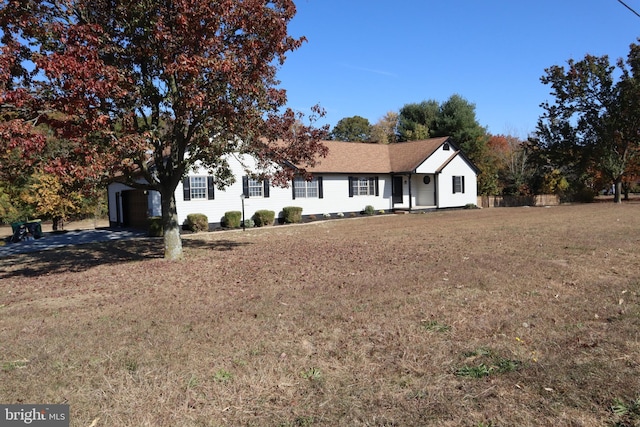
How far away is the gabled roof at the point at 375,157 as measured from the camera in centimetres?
2839

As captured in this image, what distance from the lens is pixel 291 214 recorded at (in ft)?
79.7

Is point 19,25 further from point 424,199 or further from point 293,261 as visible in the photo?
point 424,199

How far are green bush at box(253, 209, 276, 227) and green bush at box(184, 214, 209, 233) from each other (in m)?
2.88

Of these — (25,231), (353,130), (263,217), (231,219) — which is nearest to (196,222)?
(231,219)

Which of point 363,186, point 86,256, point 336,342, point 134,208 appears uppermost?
point 363,186

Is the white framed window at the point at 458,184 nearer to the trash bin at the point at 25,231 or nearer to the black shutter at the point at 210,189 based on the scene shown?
the black shutter at the point at 210,189

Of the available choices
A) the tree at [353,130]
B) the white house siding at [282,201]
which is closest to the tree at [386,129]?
the tree at [353,130]

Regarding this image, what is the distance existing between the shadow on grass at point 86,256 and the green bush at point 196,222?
2.78m

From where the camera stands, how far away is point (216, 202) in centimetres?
2200

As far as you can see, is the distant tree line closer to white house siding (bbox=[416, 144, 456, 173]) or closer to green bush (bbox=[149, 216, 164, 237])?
white house siding (bbox=[416, 144, 456, 173])

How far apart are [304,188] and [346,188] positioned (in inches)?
134

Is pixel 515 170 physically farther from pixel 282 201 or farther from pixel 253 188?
pixel 253 188

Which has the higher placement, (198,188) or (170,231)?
(198,188)

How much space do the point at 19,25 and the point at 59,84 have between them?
2.07 meters
